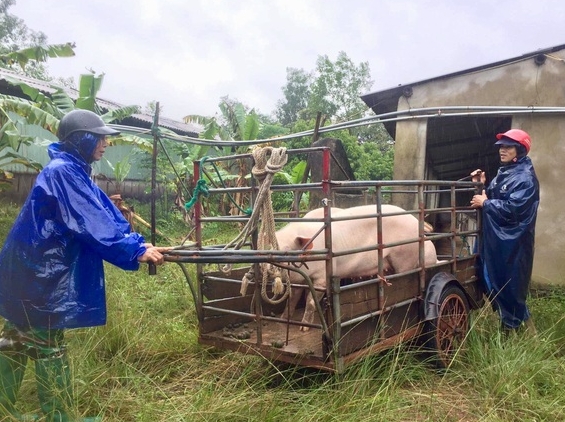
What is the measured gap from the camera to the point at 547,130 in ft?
20.8

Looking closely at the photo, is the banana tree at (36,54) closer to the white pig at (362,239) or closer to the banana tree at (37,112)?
the banana tree at (37,112)

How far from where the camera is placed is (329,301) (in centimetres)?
331

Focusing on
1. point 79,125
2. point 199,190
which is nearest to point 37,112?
point 199,190

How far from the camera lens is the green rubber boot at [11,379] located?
116 inches

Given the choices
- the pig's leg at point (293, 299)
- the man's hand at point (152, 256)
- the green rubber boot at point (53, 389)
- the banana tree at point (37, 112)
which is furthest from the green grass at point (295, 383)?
the banana tree at point (37, 112)

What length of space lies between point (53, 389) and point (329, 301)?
1.68 m

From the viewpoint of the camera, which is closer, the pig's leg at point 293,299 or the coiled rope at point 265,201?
the coiled rope at point 265,201

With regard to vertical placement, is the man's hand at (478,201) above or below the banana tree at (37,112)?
below

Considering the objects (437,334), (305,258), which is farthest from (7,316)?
(437,334)

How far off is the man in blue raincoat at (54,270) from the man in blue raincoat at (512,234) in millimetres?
3049

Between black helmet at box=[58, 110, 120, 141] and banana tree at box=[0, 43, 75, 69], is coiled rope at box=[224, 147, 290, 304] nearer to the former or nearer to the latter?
black helmet at box=[58, 110, 120, 141]

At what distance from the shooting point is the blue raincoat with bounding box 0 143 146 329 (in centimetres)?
287

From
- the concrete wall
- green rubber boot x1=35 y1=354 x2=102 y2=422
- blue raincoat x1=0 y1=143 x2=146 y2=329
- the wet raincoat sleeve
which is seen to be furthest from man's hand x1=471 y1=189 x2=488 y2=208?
green rubber boot x1=35 y1=354 x2=102 y2=422

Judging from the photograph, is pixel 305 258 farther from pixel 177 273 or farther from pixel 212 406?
pixel 177 273
